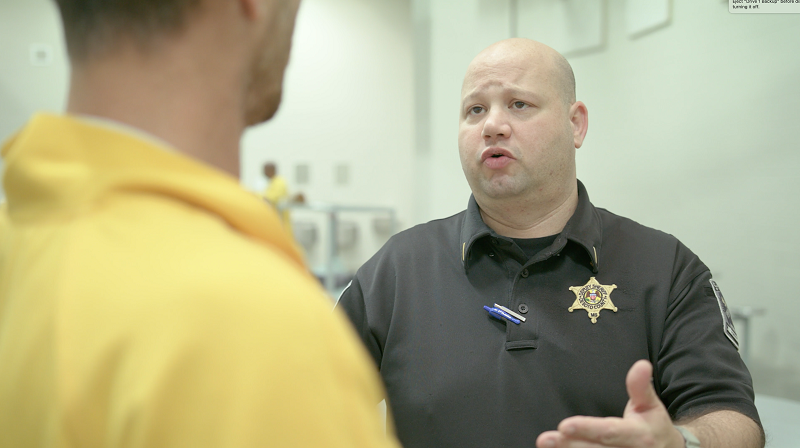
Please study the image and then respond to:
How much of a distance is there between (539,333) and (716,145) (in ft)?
3.17

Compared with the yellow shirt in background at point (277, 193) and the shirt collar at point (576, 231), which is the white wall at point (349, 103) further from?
the shirt collar at point (576, 231)

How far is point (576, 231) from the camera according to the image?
1163mm

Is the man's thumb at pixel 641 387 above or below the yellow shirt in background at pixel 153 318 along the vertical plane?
below

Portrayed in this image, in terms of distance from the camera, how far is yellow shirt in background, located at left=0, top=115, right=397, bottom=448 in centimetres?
32

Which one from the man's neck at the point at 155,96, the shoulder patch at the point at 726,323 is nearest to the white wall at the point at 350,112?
the shoulder patch at the point at 726,323

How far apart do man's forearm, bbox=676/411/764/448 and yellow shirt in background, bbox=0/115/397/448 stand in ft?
2.51

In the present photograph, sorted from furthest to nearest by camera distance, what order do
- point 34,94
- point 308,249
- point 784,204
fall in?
point 308,249, point 34,94, point 784,204

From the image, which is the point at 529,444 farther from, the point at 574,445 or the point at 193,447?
the point at 193,447

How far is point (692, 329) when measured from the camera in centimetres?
105

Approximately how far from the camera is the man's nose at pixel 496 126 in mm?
1195

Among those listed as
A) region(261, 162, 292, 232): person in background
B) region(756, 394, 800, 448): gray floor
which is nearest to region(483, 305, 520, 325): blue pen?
region(756, 394, 800, 448): gray floor

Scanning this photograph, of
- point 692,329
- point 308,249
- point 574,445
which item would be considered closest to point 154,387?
point 574,445

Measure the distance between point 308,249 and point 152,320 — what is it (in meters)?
5.48
